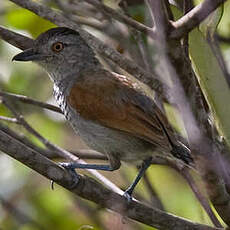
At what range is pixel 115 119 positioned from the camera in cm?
451

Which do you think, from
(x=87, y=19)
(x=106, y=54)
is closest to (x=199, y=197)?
(x=106, y=54)

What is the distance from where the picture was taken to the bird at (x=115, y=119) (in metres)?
4.43

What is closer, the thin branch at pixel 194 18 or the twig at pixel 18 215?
the thin branch at pixel 194 18

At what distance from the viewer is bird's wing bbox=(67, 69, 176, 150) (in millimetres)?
4437

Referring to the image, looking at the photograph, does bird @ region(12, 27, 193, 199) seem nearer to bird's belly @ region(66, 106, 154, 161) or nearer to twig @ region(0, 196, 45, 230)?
bird's belly @ region(66, 106, 154, 161)

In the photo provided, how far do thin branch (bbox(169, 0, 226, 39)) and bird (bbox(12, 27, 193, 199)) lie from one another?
1.25 m

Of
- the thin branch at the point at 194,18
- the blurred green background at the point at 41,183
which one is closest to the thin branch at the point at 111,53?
the thin branch at the point at 194,18

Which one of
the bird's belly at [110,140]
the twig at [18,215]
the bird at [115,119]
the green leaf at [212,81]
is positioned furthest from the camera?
the twig at [18,215]

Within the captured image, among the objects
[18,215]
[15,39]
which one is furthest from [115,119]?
[18,215]

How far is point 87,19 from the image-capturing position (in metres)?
5.83

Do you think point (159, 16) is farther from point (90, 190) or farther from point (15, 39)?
point (15, 39)

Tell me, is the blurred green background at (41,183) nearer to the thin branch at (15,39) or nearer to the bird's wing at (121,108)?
the thin branch at (15,39)

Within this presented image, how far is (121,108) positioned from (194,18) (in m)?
1.50

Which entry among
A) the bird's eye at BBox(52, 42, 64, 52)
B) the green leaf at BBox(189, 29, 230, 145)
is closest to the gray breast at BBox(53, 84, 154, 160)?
the bird's eye at BBox(52, 42, 64, 52)
